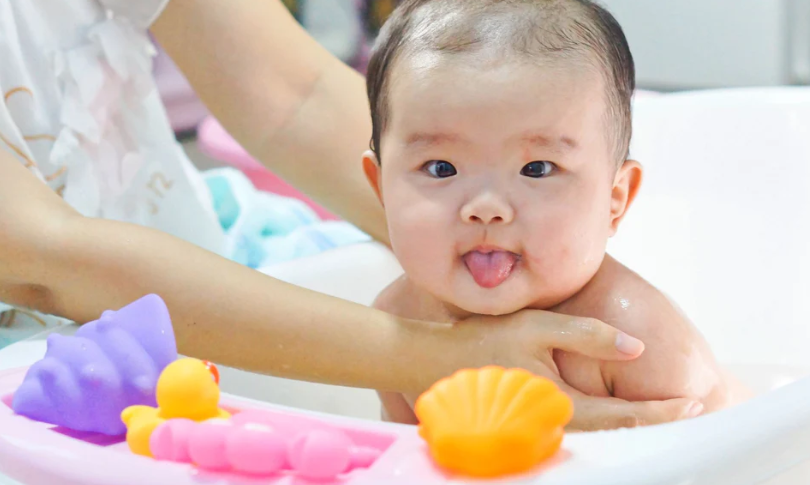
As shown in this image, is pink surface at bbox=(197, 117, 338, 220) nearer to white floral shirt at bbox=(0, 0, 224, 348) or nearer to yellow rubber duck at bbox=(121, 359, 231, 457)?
white floral shirt at bbox=(0, 0, 224, 348)

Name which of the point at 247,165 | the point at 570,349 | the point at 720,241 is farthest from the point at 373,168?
the point at 247,165

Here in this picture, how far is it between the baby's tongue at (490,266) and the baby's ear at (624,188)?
0.12 metres

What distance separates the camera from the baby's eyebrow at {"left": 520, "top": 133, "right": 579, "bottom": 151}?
696 mm

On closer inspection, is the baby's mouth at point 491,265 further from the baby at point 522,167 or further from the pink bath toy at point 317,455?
the pink bath toy at point 317,455

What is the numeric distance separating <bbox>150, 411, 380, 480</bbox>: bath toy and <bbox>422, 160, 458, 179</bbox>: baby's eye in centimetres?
27

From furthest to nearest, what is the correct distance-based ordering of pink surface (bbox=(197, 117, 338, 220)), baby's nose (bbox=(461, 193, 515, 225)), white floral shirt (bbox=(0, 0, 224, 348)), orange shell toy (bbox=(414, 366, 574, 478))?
pink surface (bbox=(197, 117, 338, 220))
white floral shirt (bbox=(0, 0, 224, 348))
baby's nose (bbox=(461, 193, 515, 225))
orange shell toy (bbox=(414, 366, 574, 478))

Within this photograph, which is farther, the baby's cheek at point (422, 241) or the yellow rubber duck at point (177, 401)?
the baby's cheek at point (422, 241)

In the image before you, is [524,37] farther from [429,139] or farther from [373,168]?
[373,168]

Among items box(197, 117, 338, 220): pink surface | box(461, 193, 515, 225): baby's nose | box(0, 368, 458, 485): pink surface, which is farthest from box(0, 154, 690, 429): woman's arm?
box(197, 117, 338, 220): pink surface

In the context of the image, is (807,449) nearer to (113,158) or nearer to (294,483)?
(294,483)

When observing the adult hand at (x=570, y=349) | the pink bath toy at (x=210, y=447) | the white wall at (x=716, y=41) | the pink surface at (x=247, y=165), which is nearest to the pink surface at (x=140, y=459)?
the pink bath toy at (x=210, y=447)

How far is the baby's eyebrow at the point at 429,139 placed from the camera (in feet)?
2.32

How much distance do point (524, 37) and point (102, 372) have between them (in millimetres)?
377

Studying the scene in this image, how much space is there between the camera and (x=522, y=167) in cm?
71
